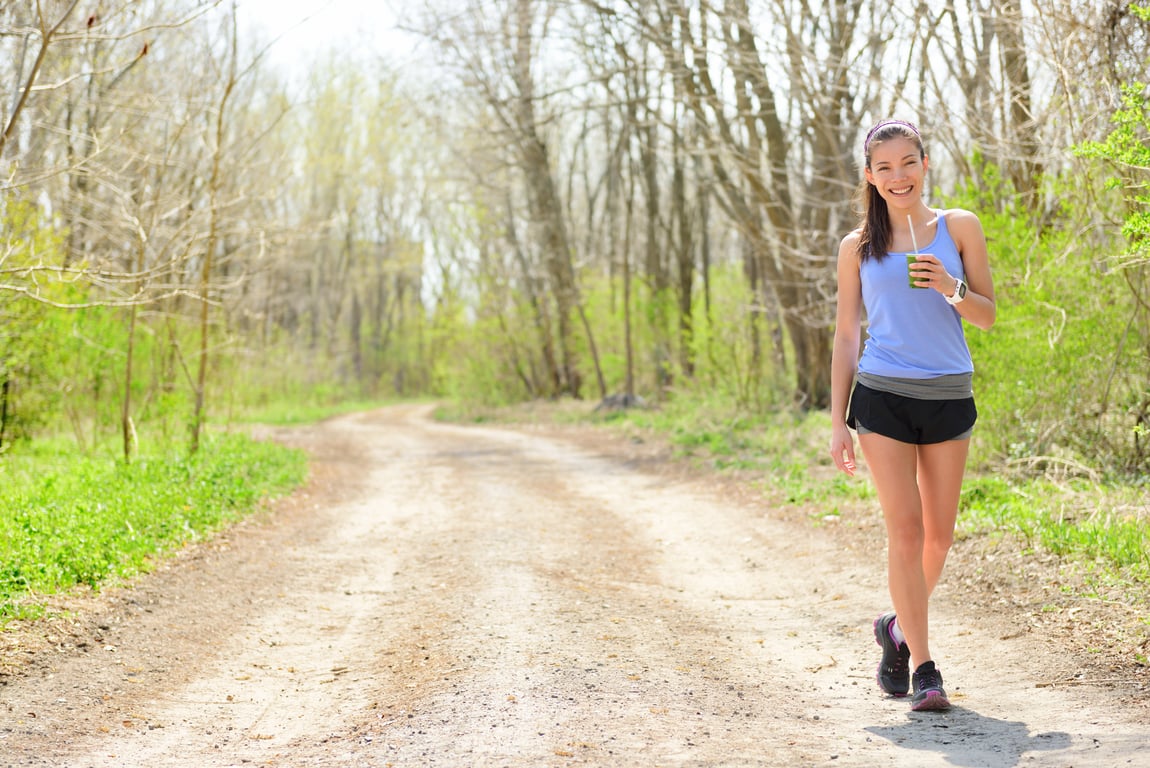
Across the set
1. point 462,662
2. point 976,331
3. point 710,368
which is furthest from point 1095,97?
point 710,368

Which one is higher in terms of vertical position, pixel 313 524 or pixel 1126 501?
pixel 1126 501

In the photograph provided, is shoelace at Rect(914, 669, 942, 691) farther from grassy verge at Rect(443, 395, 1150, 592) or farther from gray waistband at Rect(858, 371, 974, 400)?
grassy verge at Rect(443, 395, 1150, 592)

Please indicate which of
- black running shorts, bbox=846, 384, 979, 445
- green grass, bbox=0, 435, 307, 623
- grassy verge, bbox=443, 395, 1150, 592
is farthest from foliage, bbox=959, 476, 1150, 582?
green grass, bbox=0, 435, 307, 623

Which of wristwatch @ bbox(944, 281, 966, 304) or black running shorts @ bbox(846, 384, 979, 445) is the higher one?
wristwatch @ bbox(944, 281, 966, 304)

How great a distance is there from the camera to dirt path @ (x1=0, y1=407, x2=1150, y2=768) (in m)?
3.61

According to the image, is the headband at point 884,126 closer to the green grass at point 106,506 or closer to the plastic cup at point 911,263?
the plastic cup at point 911,263

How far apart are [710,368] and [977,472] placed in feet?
37.1

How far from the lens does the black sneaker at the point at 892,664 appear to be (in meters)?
4.13

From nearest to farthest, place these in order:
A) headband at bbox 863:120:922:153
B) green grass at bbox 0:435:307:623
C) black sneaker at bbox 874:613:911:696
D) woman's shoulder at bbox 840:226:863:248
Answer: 1. headband at bbox 863:120:922:153
2. woman's shoulder at bbox 840:226:863:248
3. black sneaker at bbox 874:613:911:696
4. green grass at bbox 0:435:307:623

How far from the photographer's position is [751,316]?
19.2 m

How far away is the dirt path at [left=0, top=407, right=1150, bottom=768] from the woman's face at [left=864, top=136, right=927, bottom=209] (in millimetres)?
1877

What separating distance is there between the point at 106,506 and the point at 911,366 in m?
6.75

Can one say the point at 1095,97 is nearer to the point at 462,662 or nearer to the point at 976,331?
the point at 976,331

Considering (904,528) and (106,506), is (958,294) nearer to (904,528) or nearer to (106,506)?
(904,528)
